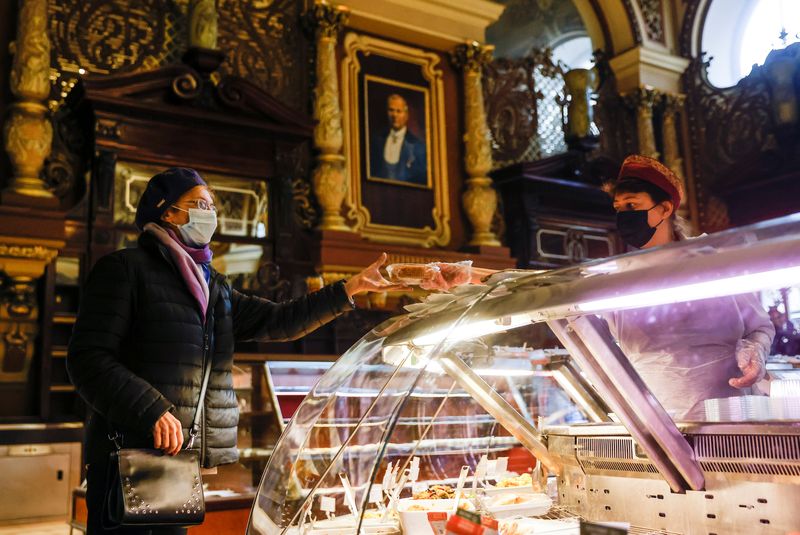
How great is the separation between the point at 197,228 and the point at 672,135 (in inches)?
339

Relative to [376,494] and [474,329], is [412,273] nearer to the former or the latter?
[474,329]

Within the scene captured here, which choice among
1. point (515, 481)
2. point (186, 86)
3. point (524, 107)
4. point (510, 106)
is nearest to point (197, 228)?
point (515, 481)

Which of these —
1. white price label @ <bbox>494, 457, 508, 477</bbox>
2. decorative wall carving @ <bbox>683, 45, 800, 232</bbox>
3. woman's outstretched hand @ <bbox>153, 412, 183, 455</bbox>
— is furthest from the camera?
decorative wall carving @ <bbox>683, 45, 800, 232</bbox>

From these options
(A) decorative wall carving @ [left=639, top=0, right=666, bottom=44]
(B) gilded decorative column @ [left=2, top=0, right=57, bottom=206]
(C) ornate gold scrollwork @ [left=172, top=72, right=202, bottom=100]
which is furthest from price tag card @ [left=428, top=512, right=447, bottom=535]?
(A) decorative wall carving @ [left=639, top=0, right=666, bottom=44]

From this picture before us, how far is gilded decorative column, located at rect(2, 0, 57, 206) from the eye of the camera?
5.97 metres

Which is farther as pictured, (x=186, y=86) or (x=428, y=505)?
(x=186, y=86)

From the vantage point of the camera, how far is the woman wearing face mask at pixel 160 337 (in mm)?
2018

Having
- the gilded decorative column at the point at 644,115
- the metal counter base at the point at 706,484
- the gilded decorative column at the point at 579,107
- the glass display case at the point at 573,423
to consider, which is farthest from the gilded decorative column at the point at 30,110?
the gilded decorative column at the point at 644,115

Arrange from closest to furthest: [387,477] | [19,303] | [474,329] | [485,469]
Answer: [474,329] → [387,477] → [485,469] → [19,303]

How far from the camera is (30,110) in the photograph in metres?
6.05

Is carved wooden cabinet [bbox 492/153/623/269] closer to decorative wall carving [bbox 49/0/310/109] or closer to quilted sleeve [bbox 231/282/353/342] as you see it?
decorative wall carving [bbox 49/0/310/109]

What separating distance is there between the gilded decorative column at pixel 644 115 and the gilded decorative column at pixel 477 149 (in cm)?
214

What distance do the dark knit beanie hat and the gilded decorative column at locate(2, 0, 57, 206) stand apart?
159 inches

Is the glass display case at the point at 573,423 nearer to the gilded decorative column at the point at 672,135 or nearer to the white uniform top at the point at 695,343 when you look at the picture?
the white uniform top at the point at 695,343
